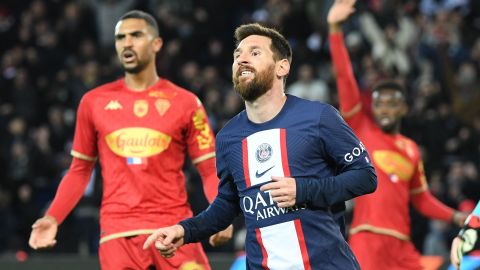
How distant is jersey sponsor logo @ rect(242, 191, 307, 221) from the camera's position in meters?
5.52

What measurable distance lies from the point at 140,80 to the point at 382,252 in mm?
2327

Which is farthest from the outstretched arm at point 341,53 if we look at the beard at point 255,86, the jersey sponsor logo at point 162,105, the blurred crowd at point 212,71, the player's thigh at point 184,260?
the blurred crowd at point 212,71

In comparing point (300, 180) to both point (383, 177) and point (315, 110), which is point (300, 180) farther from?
point (383, 177)

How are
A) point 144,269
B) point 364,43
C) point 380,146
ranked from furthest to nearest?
point 364,43
point 380,146
point 144,269

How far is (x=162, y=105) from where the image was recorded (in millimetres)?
7270

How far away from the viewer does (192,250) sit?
699 cm

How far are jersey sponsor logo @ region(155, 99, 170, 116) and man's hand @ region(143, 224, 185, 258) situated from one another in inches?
68.3

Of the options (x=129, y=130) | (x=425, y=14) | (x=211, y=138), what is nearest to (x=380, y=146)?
(x=211, y=138)

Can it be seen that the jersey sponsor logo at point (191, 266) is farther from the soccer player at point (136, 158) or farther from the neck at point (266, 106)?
the neck at point (266, 106)

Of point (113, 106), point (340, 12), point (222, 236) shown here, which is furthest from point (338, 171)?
point (340, 12)

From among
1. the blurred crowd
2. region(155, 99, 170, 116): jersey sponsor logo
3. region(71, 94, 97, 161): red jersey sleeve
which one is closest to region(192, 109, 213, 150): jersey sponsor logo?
region(155, 99, 170, 116): jersey sponsor logo

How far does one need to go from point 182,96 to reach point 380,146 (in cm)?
195

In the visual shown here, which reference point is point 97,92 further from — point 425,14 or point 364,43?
point 425,14

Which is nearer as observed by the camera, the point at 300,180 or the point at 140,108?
the point at 300,180
